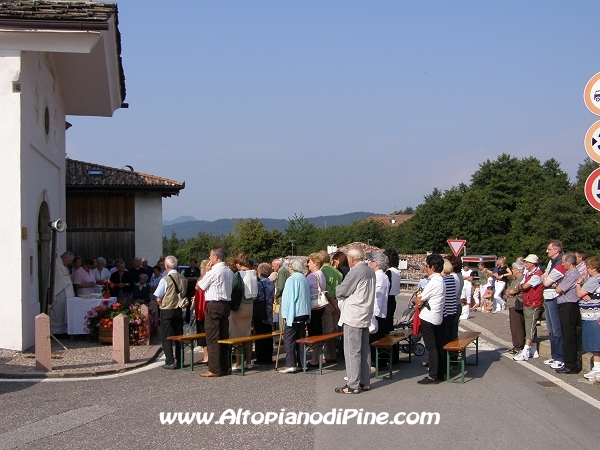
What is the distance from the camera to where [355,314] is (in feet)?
30.0

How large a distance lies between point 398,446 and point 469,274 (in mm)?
18936

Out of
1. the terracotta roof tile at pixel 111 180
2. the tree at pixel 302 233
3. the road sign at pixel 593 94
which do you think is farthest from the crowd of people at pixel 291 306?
the tree at pixel 302 233

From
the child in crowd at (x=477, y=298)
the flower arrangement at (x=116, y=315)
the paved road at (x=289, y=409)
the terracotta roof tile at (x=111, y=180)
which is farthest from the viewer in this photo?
the terracotta roof tile at (x=111, y=180)

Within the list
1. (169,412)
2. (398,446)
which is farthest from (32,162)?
(398,446)

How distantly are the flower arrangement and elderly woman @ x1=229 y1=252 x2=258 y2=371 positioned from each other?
9.92 feet

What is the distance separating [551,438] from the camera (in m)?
6.87

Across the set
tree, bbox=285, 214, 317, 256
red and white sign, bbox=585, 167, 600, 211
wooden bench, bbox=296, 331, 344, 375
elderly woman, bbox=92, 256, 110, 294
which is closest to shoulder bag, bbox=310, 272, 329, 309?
wooden bench, bbox=296, 331, 344, 375

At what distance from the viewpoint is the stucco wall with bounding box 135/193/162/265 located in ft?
90.0

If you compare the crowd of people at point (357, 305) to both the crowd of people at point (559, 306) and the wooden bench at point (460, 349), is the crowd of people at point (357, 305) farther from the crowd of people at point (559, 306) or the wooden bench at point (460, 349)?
the wooden bench at point (460, 349)

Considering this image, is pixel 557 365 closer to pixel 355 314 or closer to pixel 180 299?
pixel 355 314

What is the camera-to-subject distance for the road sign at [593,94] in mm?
9703

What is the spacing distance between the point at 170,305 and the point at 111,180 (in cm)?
1692

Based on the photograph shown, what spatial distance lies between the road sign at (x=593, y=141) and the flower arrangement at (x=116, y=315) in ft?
28.7

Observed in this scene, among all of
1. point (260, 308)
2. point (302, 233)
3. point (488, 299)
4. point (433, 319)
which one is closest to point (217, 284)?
point (260, 308)
